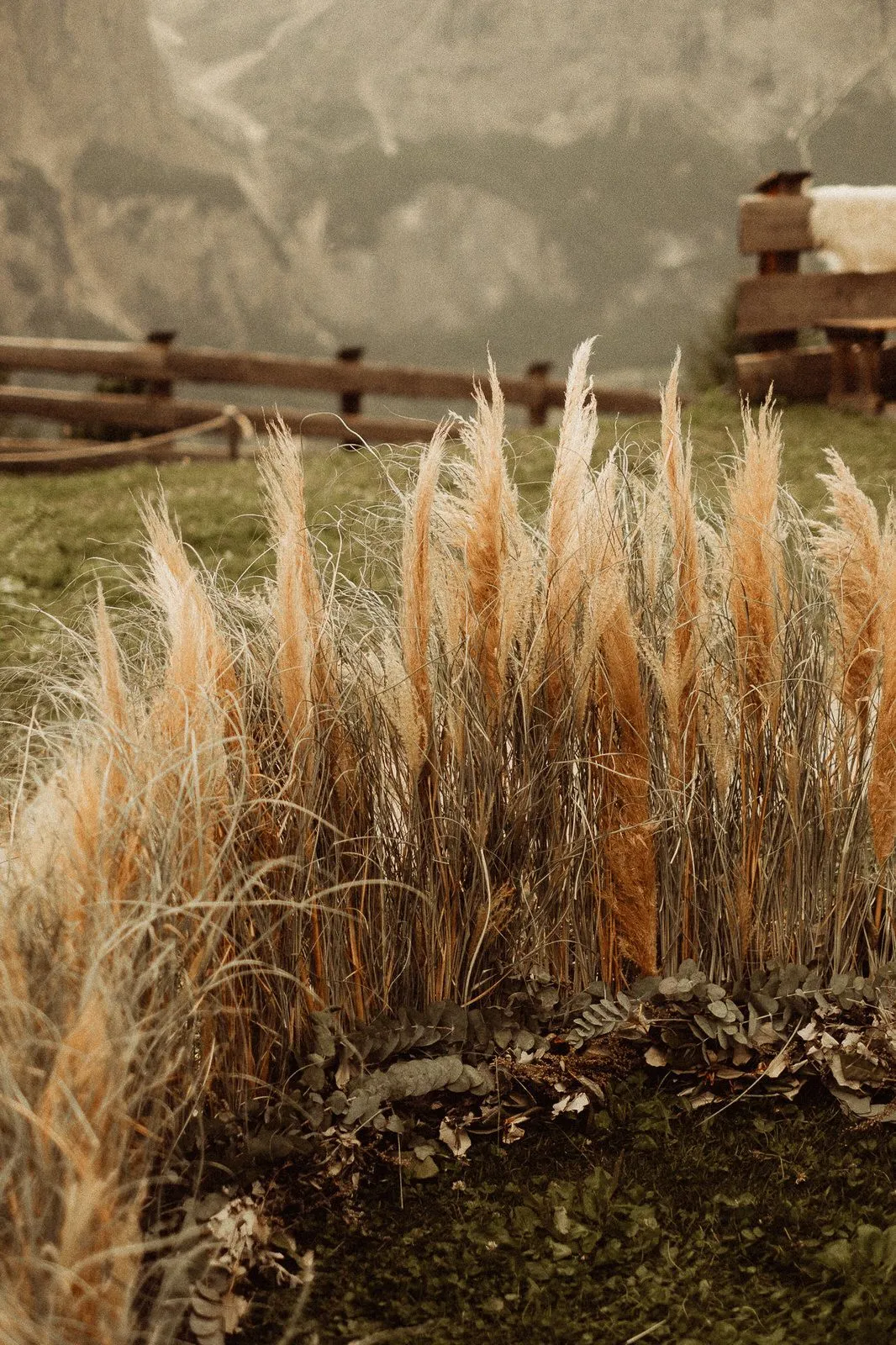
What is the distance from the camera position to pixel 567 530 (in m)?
2.26

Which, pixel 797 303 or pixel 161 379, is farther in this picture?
pixel 161 379

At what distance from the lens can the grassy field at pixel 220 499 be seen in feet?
17.5

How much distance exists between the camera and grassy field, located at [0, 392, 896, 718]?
5.33 meters

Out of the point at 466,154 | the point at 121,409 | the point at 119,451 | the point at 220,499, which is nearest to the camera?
the point at 220,499

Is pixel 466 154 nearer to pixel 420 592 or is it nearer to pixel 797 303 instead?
pixel 797 303

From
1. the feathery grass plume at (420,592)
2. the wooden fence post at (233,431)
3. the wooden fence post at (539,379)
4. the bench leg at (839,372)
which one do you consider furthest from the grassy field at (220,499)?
the wooden fence post at (539,379)

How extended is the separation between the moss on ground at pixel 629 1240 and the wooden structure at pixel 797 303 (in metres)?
7.17

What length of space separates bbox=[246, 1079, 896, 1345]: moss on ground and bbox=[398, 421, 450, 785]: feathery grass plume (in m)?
0.71

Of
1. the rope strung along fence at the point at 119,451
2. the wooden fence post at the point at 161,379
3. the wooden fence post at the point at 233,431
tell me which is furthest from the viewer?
the wooden fence post at the point at 161,379

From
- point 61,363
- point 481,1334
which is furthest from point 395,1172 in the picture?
point 61,363

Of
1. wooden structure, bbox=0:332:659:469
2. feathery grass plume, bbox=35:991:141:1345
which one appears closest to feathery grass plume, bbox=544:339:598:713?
feathery grass plume, bbox=35:991:141:1345

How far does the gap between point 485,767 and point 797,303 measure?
24.5ft

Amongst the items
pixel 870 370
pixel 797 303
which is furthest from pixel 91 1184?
pixel 797 303

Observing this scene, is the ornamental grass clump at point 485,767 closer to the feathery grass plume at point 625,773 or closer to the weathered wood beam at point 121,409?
the feathery grass plume at point 625,773
